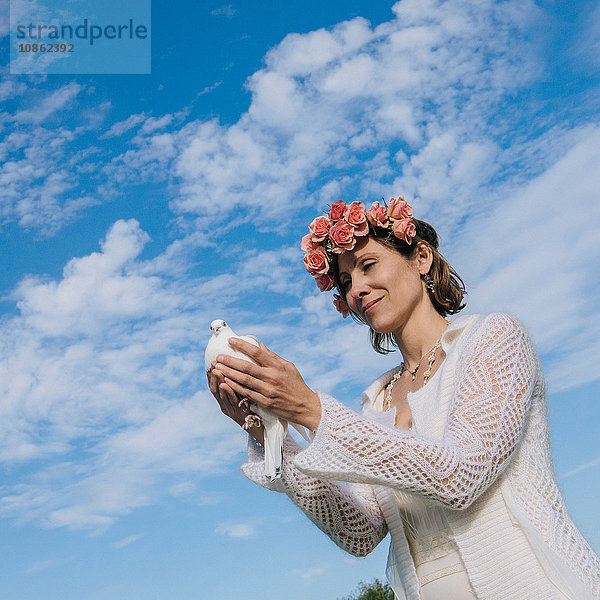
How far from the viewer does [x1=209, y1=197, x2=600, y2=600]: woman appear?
2.99m

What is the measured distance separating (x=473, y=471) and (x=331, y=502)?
0.94 m

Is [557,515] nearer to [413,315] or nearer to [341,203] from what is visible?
[413,315]

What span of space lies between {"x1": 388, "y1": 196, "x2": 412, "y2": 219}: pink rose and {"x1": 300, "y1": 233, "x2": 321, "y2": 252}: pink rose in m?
0.46

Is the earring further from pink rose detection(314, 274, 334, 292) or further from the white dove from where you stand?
the white dove

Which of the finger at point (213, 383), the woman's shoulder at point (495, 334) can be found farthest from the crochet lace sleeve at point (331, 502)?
the woman's shoulder at point (495, 334)

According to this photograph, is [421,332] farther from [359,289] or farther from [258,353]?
[258,353]

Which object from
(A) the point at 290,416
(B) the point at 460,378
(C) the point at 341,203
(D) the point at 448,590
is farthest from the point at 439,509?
(C) the point at 341,203

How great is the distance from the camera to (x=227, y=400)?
11.0 feet

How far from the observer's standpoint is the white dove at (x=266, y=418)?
3.30 meters

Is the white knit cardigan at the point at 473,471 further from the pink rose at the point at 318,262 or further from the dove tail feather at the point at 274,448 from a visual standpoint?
the pink rose at the point at 318,262

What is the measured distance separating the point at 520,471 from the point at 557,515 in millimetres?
230

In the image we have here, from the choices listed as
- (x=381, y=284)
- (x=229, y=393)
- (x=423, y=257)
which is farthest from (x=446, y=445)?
(x=423, y=257)

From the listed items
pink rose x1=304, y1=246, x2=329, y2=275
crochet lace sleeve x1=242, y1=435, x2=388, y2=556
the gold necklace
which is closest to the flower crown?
pink rose x1=304, y1=246, x2=329, y2=275

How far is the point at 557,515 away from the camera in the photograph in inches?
128
